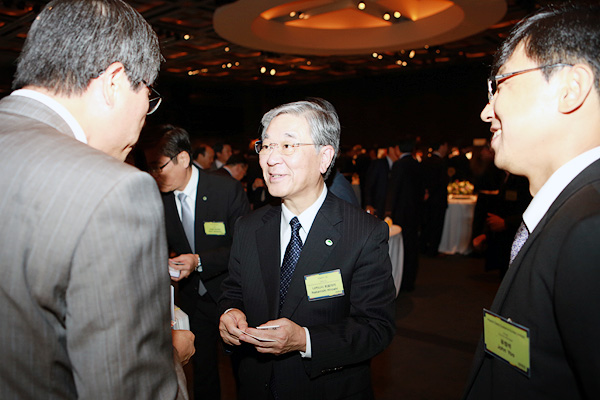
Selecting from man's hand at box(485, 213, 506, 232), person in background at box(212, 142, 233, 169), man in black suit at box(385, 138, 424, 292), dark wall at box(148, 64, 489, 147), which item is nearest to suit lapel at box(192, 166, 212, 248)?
man's hand at box(485, 213, 506, 232)

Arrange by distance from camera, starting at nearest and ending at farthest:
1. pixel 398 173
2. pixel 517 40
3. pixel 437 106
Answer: pixel 517 40 < pixel 398 173 < pixel 437 106

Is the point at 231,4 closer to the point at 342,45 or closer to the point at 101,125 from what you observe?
the point at 342,45

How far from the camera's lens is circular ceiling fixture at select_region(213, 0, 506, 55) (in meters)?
5.89

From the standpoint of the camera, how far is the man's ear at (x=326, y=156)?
1.68 m

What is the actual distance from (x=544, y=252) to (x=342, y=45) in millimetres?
8293

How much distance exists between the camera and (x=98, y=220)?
68 centimetres

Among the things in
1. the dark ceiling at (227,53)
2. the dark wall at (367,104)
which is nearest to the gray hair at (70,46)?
the dark ceiling at (227,53)

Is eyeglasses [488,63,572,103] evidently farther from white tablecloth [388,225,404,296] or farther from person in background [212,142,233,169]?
person in background [212,142,233,169]

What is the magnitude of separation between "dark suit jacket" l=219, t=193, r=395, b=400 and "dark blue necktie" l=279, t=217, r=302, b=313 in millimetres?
25

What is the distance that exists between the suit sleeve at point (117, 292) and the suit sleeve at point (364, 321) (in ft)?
2.48

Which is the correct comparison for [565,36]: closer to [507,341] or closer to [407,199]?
[507,341]

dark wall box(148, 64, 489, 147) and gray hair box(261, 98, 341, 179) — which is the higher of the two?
gray hair box(261, 98, 341, 179)

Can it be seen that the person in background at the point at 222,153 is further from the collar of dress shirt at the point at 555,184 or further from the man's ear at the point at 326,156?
the collar of dress shirt at the point at 555,184

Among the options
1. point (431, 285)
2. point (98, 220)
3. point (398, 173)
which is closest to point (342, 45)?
point (398, 173)
